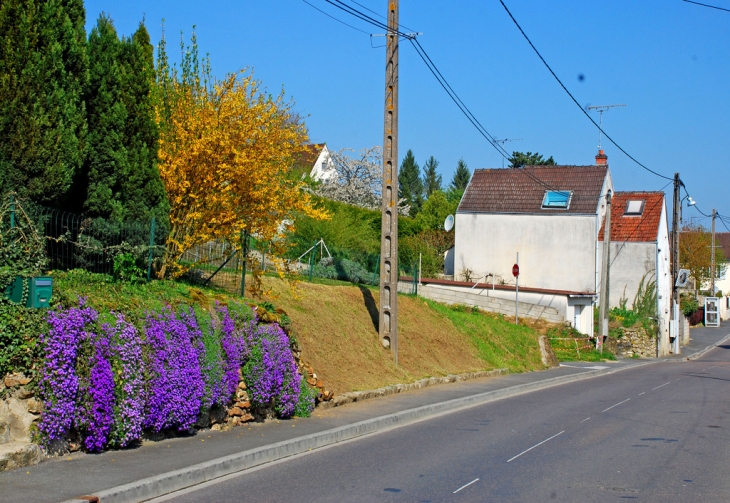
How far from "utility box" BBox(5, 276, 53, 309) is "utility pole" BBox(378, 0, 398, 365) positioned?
30.4 ft

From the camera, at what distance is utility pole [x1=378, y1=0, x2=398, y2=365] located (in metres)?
17.4

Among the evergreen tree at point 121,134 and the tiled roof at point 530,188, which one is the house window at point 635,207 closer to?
the tiled roof at point 530,188

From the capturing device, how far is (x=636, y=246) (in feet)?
149

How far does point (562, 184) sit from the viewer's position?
1748 inches

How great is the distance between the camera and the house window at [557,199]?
43125 mm

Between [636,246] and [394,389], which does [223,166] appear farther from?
[636,246]

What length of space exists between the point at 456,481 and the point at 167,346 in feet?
13.4

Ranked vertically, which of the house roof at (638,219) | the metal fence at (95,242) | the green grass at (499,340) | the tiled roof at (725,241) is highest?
the tiled roof at (725,241)

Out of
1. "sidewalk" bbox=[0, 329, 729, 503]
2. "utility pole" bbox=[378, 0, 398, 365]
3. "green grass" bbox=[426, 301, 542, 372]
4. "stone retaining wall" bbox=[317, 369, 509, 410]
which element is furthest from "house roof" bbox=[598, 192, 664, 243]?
"sidewalk" bbox=[0, 329, 729, 503]

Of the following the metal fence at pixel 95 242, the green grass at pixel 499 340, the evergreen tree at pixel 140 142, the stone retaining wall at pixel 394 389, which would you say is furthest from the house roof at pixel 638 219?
the metal fence at pixel 95 242

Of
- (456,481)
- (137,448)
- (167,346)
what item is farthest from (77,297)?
(456,481)

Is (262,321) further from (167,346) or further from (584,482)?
(584,482)

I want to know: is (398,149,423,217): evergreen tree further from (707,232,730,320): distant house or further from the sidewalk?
the sidewalk

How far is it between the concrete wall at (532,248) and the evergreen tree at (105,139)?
31.9 meters
